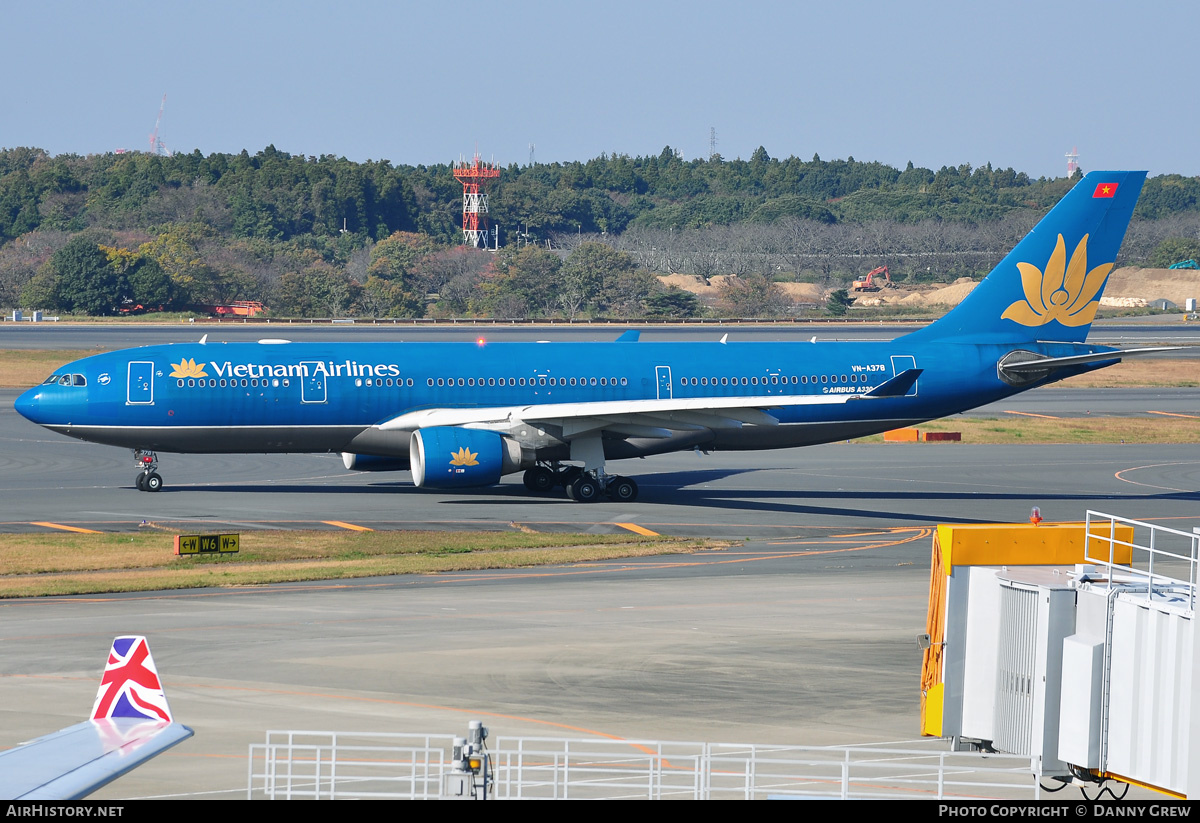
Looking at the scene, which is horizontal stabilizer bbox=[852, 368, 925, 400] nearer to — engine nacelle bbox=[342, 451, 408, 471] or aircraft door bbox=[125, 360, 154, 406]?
engine nacelle bbox=[342, 451, 408, 471]

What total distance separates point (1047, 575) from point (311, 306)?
7043 inches

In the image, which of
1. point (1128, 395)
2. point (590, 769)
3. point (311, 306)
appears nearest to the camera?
point (590, 769)

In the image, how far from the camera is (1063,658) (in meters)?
15.9

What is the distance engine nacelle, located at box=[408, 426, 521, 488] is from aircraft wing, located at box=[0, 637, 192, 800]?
31.7 meters

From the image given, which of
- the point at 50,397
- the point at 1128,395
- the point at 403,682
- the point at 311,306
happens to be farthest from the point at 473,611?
the point at 311,306

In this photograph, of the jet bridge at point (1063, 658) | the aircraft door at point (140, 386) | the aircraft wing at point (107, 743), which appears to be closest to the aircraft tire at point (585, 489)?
the aircraft door at point (140, 386)

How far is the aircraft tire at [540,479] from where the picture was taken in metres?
51.2

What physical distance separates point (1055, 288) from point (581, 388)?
1847 cm

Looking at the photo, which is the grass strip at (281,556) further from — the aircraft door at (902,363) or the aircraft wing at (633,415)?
the aircraft door at (902,363)

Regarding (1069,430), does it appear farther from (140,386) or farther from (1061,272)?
(140,386)

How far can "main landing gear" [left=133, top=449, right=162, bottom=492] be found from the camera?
5034 cm

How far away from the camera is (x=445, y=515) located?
46.3 m

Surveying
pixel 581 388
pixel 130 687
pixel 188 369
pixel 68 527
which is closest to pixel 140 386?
pixel 188 369
